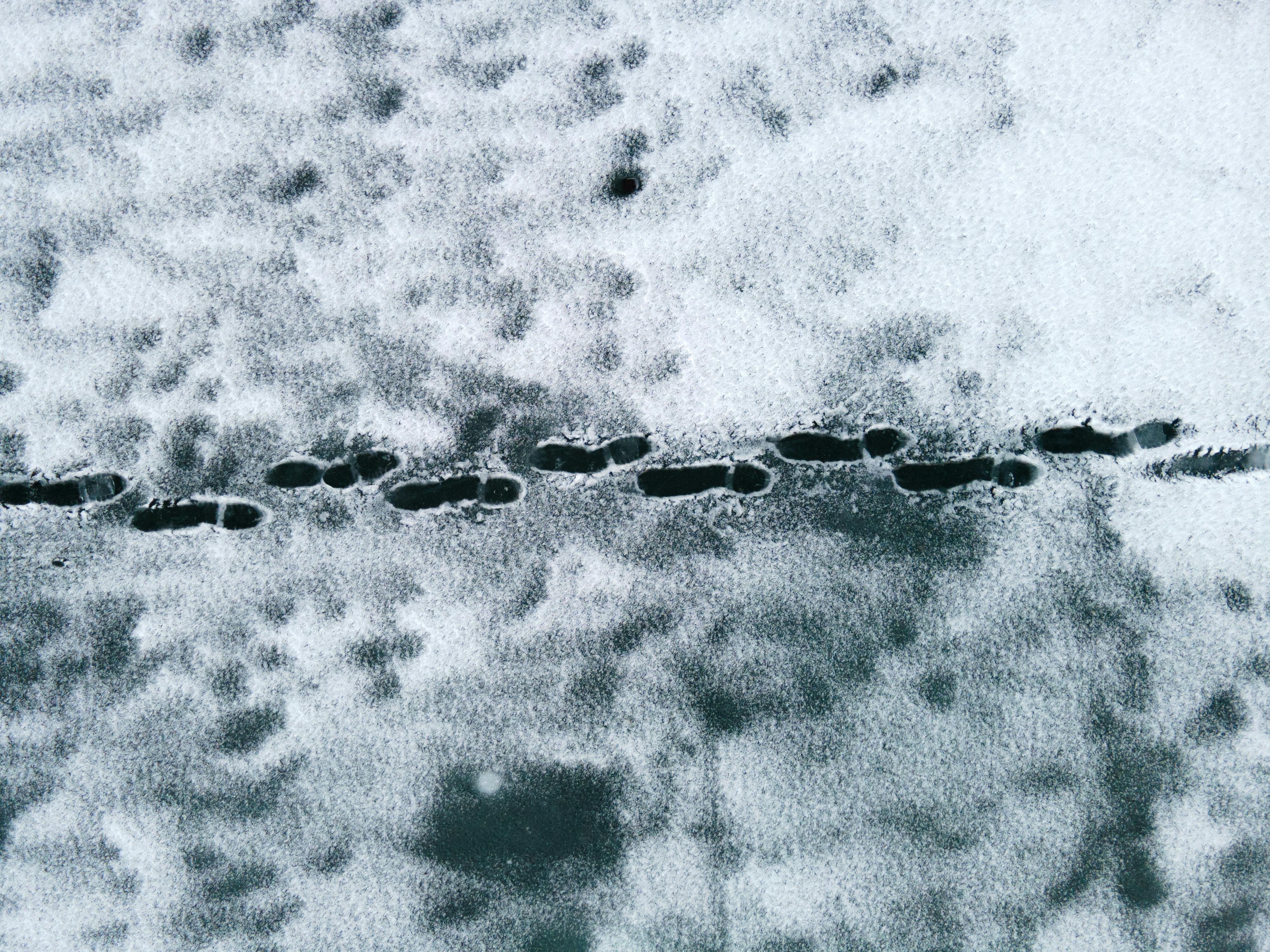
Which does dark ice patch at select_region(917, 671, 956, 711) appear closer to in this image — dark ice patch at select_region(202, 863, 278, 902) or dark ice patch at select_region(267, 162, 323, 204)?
dark ice patch at select_region(202, 863, 278, 902)

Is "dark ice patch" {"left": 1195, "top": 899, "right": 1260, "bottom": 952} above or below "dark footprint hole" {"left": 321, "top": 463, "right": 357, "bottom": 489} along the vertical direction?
below

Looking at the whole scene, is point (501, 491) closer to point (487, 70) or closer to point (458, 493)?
point (458, 493)

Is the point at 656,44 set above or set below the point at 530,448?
above

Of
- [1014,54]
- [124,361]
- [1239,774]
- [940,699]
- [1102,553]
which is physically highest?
[1014,54]

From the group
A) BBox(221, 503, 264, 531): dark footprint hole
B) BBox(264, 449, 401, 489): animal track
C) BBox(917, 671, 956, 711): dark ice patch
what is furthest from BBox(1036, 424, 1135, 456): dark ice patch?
BBox(221, 503, 264, 531): dark footprint hole

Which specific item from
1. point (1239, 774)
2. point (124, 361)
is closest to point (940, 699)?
point (1239, 774)

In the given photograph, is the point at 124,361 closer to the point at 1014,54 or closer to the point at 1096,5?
the point at 1014,54

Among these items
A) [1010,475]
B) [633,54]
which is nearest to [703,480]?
[1010,475]
